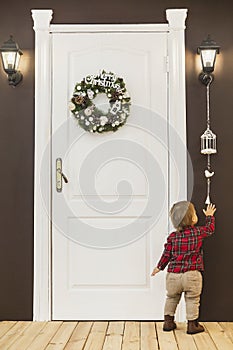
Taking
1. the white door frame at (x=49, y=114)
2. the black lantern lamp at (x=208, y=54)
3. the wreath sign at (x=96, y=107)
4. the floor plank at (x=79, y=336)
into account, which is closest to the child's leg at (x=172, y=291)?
the white door frame at (x=49, y=114)

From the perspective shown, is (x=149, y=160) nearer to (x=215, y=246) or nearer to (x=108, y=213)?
(x=108, y=213)

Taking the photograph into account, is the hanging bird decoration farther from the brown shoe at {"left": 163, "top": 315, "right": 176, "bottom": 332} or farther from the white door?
the brown shoe at {"left": 163, "top": 315, "right": 176, "bottom": 332}

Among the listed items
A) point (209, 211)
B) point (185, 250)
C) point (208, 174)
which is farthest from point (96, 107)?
point (185, 250)

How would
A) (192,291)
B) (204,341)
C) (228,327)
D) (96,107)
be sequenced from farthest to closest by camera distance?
(96,107) → (228,327) → (192,291) → (204,341)

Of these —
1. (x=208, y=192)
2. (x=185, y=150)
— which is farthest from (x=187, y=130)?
(x=208, y=192)

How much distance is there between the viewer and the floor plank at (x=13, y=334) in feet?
12.5

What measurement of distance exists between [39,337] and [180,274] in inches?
41.6

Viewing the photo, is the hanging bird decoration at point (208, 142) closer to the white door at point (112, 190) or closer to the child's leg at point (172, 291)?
the white door at point (112, 190)

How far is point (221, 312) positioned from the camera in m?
4.43

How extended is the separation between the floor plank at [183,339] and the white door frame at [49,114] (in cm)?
19

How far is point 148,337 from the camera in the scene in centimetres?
400

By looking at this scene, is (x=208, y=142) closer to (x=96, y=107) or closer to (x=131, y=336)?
(x=96, y=107)

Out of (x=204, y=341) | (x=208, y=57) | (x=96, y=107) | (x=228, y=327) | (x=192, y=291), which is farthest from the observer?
(x=96, y=107)

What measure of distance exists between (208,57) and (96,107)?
905mm
